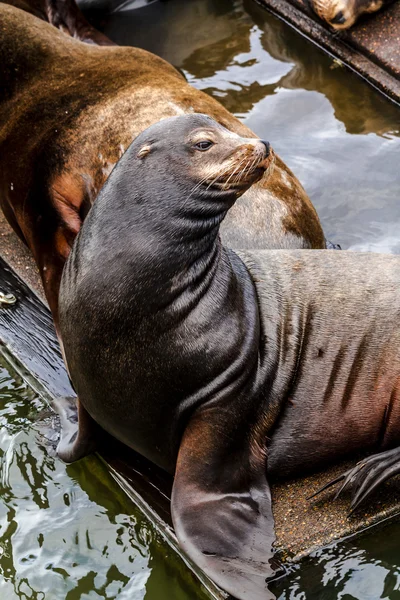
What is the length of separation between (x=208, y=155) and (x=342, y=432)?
1222 millimetres

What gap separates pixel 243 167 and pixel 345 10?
3.95m

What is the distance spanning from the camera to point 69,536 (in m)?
4.19

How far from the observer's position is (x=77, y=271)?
4.00 metres

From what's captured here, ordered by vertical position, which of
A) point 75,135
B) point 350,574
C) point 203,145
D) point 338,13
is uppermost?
point 203,145

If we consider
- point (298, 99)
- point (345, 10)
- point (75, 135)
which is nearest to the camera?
point (75, 135)

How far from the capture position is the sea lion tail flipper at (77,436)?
14.4 feet

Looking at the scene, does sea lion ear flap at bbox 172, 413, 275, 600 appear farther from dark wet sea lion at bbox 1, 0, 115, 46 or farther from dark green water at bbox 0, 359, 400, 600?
dark wet sea lion at bbox 1, 0, 115, 46

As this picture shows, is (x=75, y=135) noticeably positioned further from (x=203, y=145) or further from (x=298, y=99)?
(x=298, y=99)

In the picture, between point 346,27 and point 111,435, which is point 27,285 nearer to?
point 111,435

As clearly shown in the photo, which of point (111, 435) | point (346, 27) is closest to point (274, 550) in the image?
point (111, 435)

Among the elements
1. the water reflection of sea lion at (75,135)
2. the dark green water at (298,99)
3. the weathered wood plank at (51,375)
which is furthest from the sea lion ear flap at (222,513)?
the dark green water at (298,99)

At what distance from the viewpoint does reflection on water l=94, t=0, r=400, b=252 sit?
622cm

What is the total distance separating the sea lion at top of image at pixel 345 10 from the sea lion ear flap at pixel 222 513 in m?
4.29

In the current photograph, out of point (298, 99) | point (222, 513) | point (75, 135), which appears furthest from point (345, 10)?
point (222, 513)
